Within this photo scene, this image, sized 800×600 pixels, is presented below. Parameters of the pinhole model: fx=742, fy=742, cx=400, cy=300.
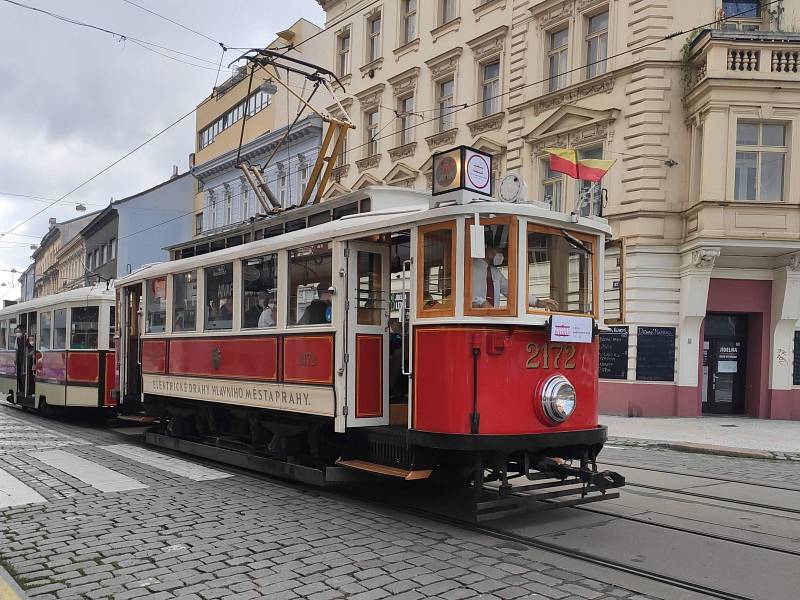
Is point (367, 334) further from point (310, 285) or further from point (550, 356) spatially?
point (550, 356)

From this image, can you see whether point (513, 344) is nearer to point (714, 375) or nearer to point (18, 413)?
point (714, 375)

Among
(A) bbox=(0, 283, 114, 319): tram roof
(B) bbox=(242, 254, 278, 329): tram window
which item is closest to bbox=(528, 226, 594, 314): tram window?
(B) bbox=(242, 254, 278, 329): tram window

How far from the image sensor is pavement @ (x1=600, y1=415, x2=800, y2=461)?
12.6 m

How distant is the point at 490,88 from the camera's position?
22.3m

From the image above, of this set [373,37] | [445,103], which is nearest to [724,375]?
[445,103]

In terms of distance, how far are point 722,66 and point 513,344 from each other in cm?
1367

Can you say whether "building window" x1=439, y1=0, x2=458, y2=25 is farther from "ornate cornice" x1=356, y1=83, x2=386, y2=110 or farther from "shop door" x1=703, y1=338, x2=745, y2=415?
"shop door" x1=703, y1=338, x2=745, y2=415

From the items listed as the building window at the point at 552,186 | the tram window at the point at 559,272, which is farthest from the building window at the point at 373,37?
the tram window at the point at 559,272

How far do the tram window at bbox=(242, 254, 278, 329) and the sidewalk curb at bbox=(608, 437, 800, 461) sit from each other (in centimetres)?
776

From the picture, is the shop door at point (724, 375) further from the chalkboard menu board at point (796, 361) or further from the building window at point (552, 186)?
the building window at point (552, 186)

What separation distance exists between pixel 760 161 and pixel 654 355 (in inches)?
202

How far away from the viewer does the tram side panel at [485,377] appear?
Result: 20.2 ft

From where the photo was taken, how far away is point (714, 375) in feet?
61.6

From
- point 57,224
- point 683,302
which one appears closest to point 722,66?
point 683,302
